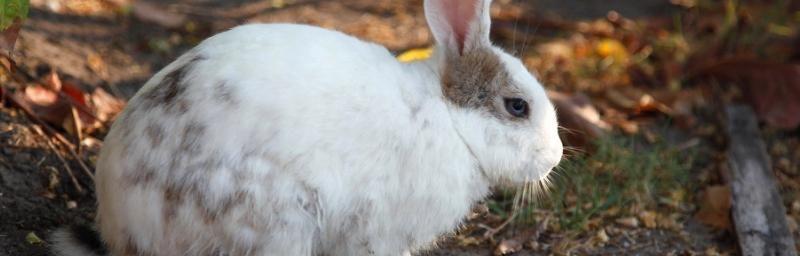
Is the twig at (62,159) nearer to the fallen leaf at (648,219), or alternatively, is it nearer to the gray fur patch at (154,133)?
the gray fur patch at (154,133)

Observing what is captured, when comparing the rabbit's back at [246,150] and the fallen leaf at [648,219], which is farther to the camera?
the fallen leaf at [648,219]

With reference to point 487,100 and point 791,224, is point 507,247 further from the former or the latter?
point 791,224

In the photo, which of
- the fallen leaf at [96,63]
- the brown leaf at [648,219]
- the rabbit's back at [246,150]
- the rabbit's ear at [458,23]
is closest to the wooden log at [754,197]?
the brown leaf at [648,219]

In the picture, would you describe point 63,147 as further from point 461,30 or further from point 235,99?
point 461,30

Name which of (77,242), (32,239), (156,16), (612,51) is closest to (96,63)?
(156,16)

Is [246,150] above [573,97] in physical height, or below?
below

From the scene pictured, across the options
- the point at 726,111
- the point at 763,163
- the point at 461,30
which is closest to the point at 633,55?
the point at 726,111
